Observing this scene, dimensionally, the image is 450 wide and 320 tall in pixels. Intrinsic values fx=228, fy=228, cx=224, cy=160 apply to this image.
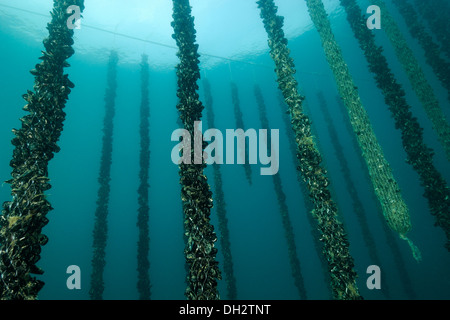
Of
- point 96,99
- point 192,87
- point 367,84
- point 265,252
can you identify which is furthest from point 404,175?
point 96,99

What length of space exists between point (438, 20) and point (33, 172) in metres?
18.1

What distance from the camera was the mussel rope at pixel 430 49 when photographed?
10062mm

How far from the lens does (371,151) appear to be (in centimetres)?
700

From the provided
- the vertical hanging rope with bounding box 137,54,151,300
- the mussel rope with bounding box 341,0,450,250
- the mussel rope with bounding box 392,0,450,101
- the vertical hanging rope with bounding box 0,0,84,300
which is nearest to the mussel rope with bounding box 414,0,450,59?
the mussel rope with bounding box 392,0,450,101

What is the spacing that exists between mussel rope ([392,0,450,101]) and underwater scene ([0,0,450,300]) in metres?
0.07

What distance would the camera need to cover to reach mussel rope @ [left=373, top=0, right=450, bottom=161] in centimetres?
Answer: 848

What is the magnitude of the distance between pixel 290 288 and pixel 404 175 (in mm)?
37497

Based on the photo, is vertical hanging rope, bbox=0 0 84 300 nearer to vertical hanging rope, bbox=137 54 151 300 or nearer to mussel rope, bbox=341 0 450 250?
vertical hanging rope, bbox=137 54 151 300

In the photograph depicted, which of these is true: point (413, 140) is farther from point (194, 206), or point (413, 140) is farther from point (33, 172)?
point (33, 172)

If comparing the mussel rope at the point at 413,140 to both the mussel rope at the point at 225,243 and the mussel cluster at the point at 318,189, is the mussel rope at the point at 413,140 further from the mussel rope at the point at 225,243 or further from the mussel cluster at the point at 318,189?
the mussel rope at the point at 225,243

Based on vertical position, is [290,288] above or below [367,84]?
below

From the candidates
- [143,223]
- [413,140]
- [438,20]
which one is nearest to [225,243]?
[143,223]

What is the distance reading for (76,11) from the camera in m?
5.07
